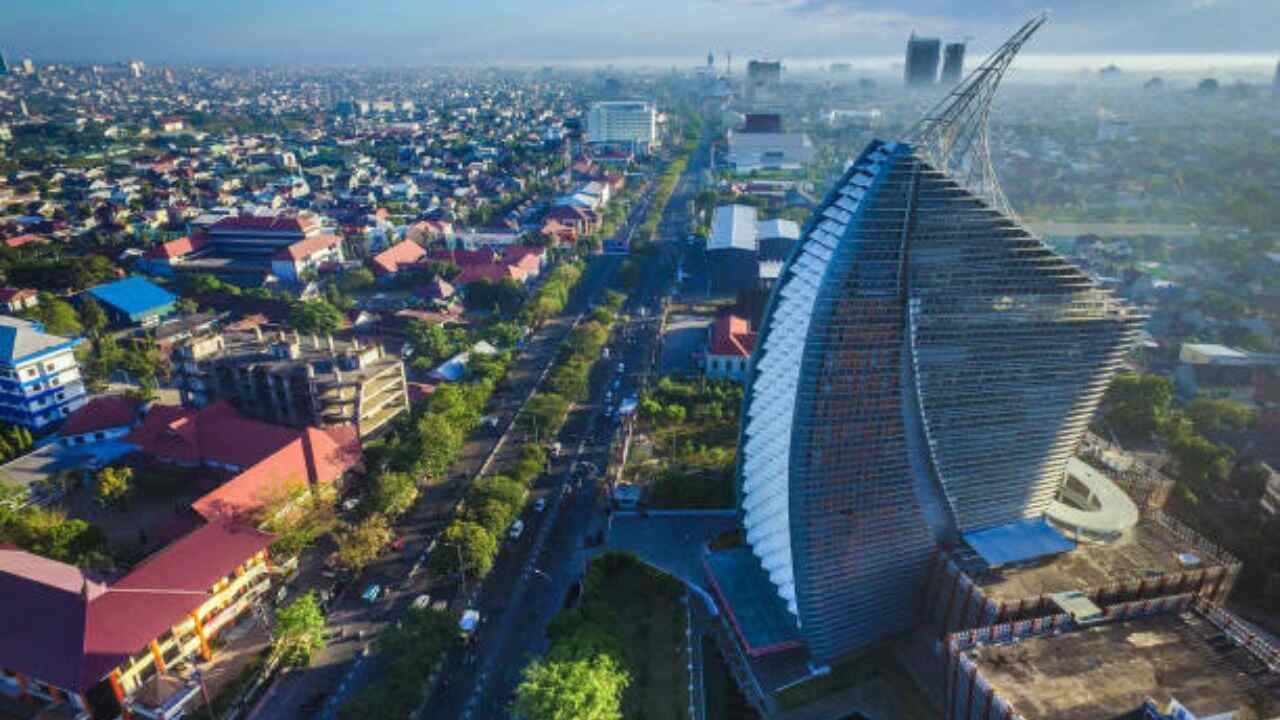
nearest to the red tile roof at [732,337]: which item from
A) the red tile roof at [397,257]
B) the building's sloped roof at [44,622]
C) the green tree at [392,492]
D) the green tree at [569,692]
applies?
the green tree at [392,492]

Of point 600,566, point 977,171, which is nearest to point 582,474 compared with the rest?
point 600,566

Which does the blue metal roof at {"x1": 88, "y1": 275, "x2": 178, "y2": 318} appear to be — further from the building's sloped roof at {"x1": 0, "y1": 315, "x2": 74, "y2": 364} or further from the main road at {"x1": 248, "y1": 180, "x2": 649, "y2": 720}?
the main road at {"x1": 248, "y1": 180, "x2": 649, "y2": 720}

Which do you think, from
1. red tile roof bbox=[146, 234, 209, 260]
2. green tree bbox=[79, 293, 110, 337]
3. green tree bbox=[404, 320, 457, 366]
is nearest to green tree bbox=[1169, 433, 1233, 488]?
green tree bbox=[404, 320, 457, 366]

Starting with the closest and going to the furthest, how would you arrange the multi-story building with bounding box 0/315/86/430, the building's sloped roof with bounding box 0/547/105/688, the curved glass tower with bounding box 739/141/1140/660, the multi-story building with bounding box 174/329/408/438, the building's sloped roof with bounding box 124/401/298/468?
the curved glass tower with bounding box 739/141/1140/660
the building's sloped roof with bounding box 0/547/105/688
the building's sloped roof with bounding box 124/401/298/468
the multi-story building with bounding box 174/329/408/438
the multi-story building with bounding box 0/315/86/430

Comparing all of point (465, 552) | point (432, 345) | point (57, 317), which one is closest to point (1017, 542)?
point (465, 552)

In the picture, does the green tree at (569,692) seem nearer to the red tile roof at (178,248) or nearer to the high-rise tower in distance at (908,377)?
the high-rise tower in distance at (908,377)

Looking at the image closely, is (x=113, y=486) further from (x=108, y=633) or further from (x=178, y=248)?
(x=178, y=248)
